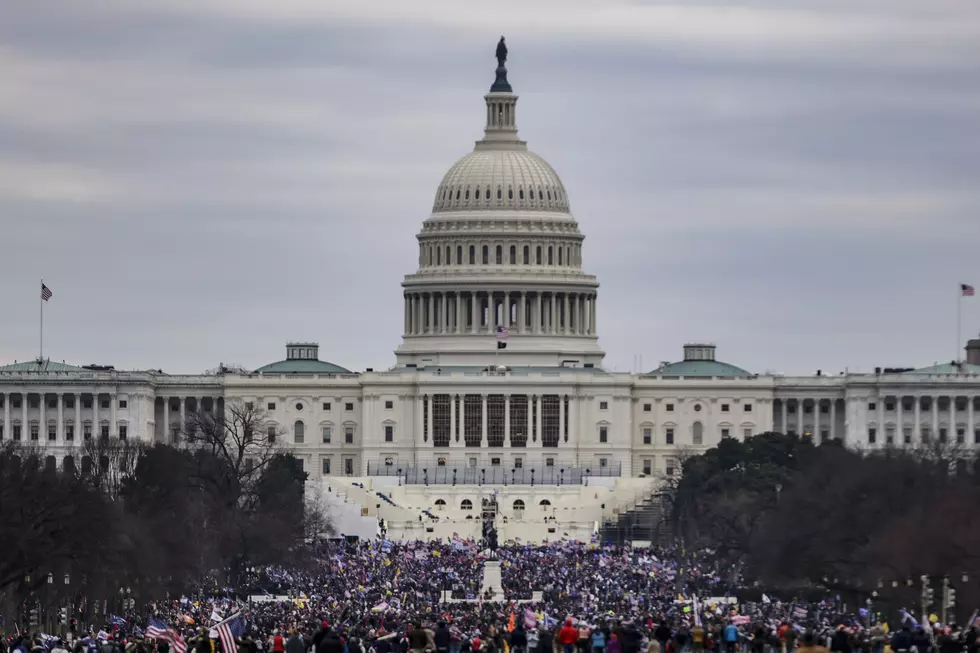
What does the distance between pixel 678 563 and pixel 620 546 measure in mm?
24701

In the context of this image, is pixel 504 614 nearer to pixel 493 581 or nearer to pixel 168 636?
pixel 168 636

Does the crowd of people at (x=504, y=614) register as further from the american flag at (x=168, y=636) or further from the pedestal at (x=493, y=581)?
the pedestal at (x=493, y=581)

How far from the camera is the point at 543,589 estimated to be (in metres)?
148

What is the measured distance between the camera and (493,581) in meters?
152

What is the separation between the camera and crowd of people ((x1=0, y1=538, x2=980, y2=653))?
295 ft

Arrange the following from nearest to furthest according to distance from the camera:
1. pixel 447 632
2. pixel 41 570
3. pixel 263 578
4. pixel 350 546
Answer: pixel 447 632 → pixel 41 570 → pixel 263 578 → pixel 350 546

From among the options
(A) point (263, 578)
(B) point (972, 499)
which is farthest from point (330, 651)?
(A) point (263, 578)

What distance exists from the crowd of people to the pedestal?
0.41 meters

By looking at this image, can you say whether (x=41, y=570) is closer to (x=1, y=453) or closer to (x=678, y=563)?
(x=1, y=453)

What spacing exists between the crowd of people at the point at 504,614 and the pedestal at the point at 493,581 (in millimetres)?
414

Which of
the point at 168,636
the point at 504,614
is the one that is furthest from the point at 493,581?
the point at 168,636

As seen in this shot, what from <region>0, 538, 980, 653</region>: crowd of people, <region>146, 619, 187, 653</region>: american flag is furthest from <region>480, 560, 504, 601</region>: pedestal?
<region>146, 619, 187, 653</region>: american flag

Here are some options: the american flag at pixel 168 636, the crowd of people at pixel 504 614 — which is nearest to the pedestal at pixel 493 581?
the crowd of people at pixel 504 614

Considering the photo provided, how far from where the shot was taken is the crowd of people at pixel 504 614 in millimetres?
89875
